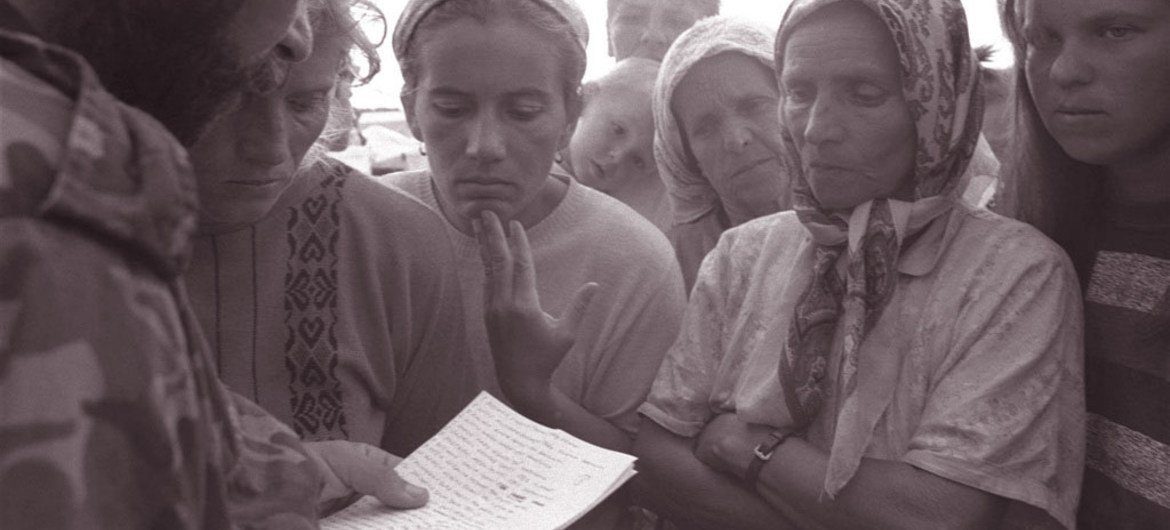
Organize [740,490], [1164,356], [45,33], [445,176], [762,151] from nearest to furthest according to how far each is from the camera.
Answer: [45,33], [1164,356], [740,490], [445,176], [762,151]

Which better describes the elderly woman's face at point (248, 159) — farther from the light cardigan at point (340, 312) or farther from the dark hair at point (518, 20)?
the dark hair at point (518, 20)

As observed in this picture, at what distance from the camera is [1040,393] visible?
5.69ft

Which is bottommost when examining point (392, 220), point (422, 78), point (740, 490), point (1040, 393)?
point (740, 490)

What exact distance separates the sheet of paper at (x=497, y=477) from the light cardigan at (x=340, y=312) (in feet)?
0.50

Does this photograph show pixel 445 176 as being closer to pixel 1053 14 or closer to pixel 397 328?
pixel 397 328

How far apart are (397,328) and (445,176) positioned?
433 millimetres

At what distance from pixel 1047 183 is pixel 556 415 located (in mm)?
915

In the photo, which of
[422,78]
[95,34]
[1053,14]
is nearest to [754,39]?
[422,78]

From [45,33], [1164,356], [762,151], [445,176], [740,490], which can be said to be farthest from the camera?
[762,151]

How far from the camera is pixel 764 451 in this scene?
1.92 metres

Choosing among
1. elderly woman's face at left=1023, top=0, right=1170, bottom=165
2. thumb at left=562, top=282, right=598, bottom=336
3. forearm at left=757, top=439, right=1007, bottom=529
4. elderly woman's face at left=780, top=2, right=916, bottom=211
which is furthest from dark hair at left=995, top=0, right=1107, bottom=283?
thumb at left=562, top=282, right=598, bottom=336

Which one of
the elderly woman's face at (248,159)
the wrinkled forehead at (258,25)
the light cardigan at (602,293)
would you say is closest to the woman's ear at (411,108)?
the light cardigan at (602,293)

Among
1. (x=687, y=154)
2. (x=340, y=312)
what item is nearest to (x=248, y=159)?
(x=340, y=312)

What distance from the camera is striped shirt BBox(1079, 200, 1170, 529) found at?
170 cm
